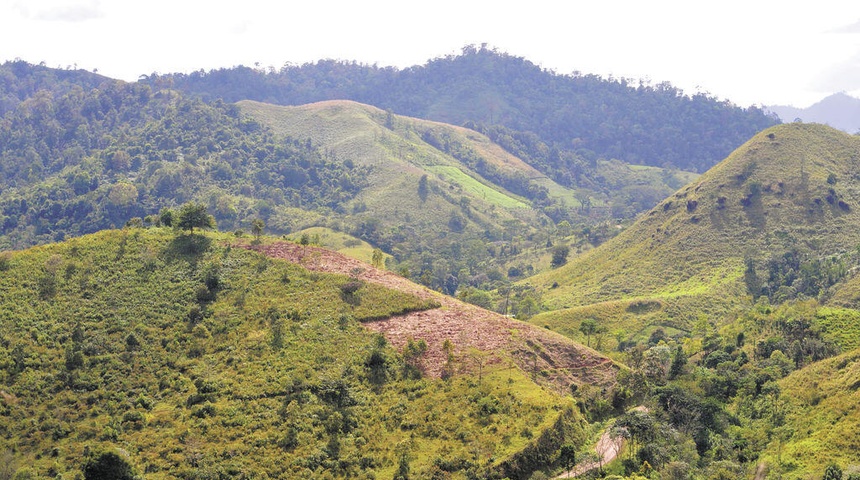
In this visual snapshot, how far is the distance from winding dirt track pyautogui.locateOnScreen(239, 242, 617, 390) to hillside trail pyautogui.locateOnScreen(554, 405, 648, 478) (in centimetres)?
800

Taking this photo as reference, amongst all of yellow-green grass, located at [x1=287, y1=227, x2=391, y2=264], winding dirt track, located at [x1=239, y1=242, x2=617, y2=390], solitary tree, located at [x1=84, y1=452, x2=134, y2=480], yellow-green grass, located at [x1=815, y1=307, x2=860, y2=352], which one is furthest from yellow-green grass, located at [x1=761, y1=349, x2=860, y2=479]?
yellow-green grass, located at [x1=287, y1=227, x2=391, y2=264]

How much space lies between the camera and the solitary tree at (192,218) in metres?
86.2

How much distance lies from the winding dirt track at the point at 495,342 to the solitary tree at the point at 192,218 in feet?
87.7

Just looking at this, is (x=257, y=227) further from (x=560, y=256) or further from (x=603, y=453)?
(x=560, y=256)

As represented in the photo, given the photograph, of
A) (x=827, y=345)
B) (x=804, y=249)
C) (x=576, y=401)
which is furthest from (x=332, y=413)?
(x=804, y=249)

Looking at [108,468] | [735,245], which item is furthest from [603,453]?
[735,245]

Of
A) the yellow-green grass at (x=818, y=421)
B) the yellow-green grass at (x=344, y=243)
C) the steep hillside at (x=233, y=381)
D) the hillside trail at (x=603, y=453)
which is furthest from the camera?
the yellow-green grass at (x=344, y=243)

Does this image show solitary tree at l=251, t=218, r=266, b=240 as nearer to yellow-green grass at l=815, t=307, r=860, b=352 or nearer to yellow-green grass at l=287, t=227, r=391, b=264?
yellow-green grass at l=815, t=307, r=860, b=352

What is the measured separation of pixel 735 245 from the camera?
14025cm

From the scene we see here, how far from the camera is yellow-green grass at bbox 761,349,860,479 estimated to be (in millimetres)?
53875

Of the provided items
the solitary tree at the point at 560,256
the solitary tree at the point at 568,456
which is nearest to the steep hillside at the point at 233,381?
the solitary tree at the point at 568,456

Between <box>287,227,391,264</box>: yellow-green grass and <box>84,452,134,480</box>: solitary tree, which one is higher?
<box>287,227,391,264</box>: yellow-green grass

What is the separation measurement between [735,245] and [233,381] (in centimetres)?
11327

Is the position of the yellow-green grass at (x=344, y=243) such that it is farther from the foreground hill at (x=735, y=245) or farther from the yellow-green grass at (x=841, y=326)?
the yellow-green grass at (x=841, y=326)
